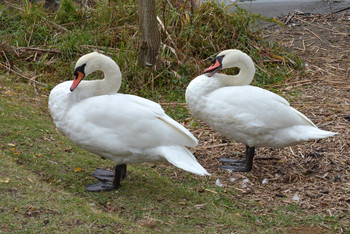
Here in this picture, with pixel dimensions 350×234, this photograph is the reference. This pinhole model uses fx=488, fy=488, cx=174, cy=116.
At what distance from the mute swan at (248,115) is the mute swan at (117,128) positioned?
67 centimetres

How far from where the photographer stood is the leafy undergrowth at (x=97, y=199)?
3.20 m

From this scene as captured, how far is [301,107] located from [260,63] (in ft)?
4.74

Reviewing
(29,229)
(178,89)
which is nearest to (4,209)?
(29,229)

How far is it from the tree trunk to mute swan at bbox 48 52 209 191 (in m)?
2.29

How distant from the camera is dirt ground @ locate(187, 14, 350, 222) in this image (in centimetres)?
407

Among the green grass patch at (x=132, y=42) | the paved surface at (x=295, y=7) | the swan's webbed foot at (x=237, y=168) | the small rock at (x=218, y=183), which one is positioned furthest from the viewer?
the paved surface at (x=295, y=7)

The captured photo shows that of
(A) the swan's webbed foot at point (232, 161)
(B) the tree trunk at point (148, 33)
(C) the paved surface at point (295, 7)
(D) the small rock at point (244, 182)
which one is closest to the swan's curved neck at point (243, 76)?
(A) the swan's webbed foot at point (232, 161)

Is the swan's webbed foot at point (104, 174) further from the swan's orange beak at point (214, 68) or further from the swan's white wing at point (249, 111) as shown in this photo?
the swan's orange beak at point (214, 68)

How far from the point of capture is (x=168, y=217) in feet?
11.6

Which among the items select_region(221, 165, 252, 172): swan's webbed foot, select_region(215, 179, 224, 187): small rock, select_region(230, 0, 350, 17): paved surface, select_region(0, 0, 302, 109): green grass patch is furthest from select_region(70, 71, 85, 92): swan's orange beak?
select_region(230, 0, 350, 17): paved surface

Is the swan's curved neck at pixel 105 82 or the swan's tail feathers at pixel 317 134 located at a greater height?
the swan's curved neck at pixel 105 82

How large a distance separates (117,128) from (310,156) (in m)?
2.15

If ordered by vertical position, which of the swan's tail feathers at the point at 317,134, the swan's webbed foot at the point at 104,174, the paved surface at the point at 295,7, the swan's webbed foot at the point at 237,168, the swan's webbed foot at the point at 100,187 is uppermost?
the swan's tail feathers at the point at 317,134

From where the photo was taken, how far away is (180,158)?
3.68 metres
